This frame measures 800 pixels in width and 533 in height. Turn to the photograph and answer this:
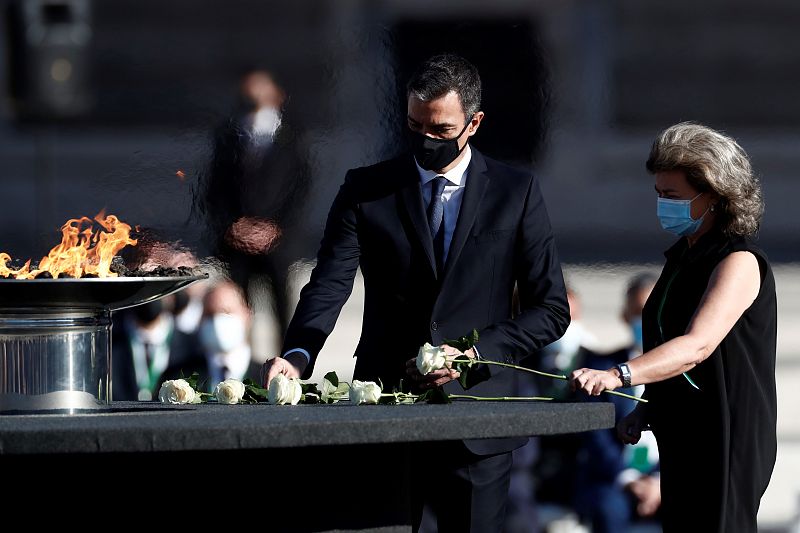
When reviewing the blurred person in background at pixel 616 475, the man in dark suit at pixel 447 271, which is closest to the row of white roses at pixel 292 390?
the man in dark suit at pixel 447 271

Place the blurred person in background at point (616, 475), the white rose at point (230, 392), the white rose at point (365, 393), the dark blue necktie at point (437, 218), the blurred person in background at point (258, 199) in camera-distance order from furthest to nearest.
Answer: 1. the blurred person in background at point (258, 199)
2. the blurred person in background at point (616, 475)
3. the dark blue necktie at point (437, 218)
4. the white rose at point (230, 392)
5. the white rose at point (365, 393)

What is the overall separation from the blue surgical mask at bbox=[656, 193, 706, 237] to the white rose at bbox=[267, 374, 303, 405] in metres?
0.93

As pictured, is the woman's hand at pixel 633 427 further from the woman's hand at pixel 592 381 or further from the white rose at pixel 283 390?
the white rose at pixel 283 390

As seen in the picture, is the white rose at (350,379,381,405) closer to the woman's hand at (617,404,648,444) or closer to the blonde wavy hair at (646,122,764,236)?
the woman's hand at (617,404,648,444)

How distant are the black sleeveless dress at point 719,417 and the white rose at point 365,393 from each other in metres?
0.69

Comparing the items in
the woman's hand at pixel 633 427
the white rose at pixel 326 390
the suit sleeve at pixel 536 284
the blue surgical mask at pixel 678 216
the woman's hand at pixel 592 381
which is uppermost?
the blue surgical mask at pixel 678 216

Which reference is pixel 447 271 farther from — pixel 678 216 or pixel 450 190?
pixel 678 216

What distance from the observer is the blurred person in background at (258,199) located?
245 inches

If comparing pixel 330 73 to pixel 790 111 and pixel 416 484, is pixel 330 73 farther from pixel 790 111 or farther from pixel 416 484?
pixel 416 484

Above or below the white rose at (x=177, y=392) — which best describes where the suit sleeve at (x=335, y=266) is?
above

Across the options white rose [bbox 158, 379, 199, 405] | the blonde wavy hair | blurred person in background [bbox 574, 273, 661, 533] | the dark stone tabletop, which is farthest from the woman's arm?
Answer: blurred person in background [bbox 574, 273, 661, 533]

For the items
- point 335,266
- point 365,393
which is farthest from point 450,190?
point 365,393

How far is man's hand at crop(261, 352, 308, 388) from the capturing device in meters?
3.78

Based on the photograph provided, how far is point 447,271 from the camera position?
13.1ft
